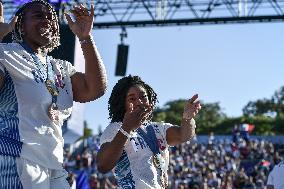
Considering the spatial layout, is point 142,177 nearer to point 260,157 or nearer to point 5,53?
point 5,53

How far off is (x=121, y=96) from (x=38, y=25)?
3.59 ft

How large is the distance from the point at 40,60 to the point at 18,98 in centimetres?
28

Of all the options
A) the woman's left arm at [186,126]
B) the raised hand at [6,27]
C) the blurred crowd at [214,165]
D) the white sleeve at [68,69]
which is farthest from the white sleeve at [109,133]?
the blurred crowd at [214,165]

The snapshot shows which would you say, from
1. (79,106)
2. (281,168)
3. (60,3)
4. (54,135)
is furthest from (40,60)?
(60,3)

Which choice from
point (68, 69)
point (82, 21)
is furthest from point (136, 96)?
point (82, 21)

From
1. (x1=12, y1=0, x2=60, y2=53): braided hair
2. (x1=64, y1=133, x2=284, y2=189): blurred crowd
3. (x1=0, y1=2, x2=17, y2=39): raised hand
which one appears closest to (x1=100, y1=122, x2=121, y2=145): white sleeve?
(x1=12, y1=0, x2=60, y2=53): braided hair

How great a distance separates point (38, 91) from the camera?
99.6 inches

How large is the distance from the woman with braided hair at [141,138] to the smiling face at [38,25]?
72cm

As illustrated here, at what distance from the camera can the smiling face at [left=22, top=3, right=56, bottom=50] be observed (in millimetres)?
2697

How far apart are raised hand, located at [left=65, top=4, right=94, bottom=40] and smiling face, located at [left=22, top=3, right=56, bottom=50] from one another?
10 cm

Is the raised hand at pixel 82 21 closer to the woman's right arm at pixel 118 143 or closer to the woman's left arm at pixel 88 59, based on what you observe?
the woman's left arm at pixel 88 59

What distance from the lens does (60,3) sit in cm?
1270

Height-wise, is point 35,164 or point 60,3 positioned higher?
point 60,3

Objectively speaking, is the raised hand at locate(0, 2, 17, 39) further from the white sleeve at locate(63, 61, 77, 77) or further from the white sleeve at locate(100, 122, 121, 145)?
the white sleeve at locate(100, 122, 121, 145)
